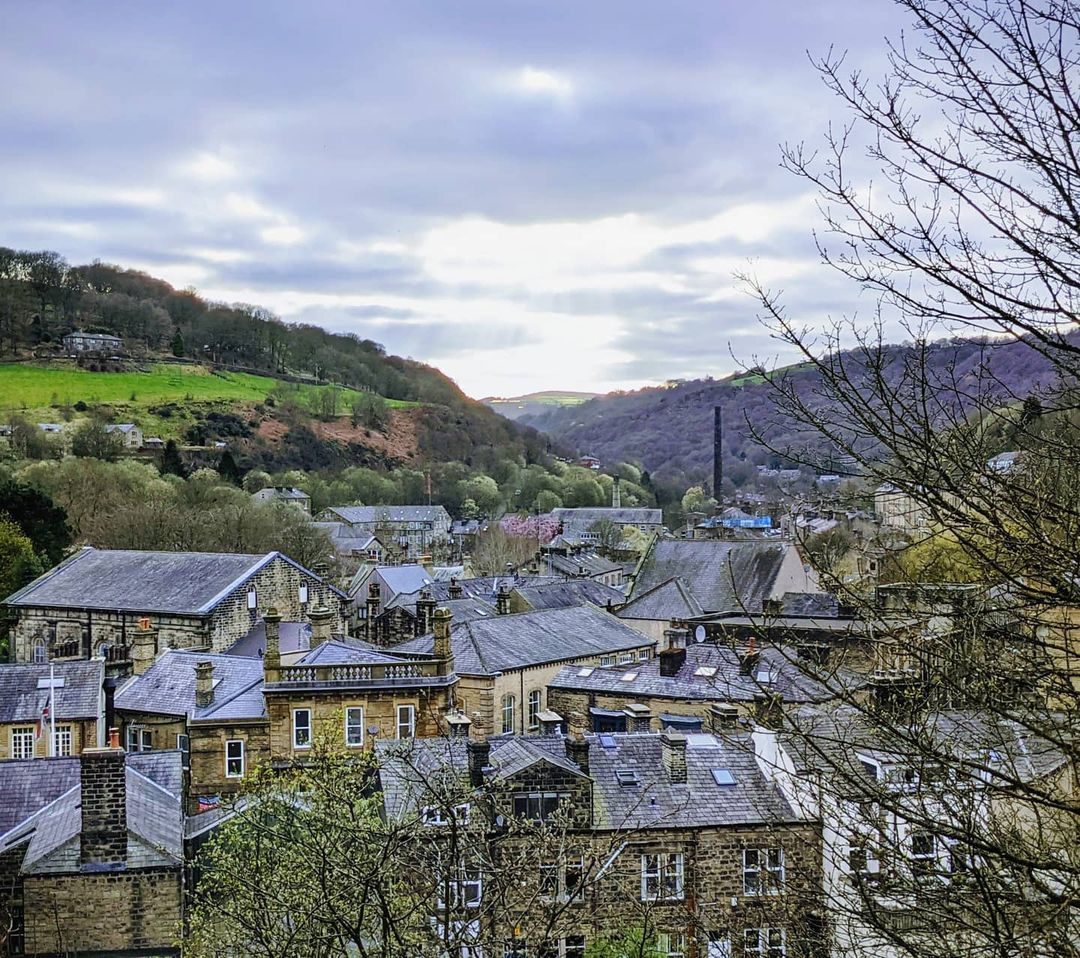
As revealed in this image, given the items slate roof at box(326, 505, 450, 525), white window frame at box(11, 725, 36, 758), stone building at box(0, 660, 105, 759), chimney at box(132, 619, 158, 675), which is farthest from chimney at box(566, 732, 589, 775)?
slate roof at box(326, 505, 450, 525)

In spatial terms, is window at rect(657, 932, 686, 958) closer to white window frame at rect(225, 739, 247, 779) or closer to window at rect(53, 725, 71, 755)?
white window frame at rect(225, 739, 247, 779)

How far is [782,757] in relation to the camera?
21.6 m

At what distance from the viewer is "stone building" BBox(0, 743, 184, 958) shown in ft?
54.0

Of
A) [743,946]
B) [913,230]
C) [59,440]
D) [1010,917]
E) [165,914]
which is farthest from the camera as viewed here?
[59,440]

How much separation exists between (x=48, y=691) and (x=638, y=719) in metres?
17.6

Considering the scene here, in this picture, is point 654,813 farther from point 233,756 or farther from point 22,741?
point 22,741

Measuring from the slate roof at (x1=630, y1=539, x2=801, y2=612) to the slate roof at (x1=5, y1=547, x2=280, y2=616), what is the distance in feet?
67.4

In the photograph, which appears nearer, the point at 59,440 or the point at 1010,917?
the point at 1010,917

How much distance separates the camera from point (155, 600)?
150 feet

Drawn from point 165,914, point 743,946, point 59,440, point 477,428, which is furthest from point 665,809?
point 477,428

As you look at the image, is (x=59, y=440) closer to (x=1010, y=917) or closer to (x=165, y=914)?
(x=165, y=914)

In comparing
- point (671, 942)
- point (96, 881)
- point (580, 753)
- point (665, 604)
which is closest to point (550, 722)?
point (580, 753)

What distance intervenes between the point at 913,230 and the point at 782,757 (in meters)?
16.4

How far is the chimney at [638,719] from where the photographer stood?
97.9 ft
